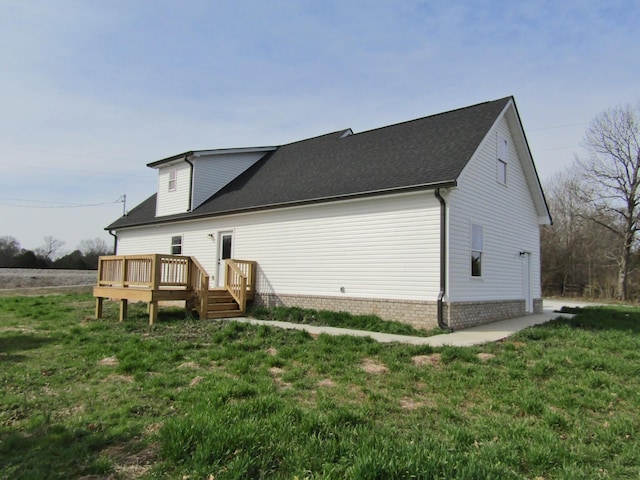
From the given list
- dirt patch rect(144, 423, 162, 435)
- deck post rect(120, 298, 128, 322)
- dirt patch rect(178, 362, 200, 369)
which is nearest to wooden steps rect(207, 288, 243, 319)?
deck post rect(120, 298, 128, 322)

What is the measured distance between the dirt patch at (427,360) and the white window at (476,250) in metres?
4.86

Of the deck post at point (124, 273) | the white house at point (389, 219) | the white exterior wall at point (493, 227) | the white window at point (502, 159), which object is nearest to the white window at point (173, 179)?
the white house at point (389, 219)

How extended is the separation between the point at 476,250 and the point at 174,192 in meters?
12.7

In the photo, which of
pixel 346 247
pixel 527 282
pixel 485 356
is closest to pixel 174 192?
pixel 346 247

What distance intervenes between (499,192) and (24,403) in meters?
12.8

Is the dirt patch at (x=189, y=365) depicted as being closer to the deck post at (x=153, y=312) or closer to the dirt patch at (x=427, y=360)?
the dirt patch at (x=427, y=360)

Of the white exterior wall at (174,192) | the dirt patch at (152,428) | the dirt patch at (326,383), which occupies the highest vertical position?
the white exterior wall at (174,192)

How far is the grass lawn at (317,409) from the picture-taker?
11.2 ft

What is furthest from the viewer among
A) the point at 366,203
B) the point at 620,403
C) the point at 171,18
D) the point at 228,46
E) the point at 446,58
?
the point at 446,58

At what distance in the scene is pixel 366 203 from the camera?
38.4 feet

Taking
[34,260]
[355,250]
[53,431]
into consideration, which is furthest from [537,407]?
[34,260]

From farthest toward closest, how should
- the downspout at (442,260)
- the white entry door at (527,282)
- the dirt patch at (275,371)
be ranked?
the white entry door at (527,282), the downspout at (442,260), the dirt patch at (275,371)

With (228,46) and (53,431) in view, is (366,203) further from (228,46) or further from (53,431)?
(53,431)

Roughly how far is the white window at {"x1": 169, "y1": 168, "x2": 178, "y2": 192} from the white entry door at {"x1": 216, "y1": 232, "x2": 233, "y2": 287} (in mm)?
4161
